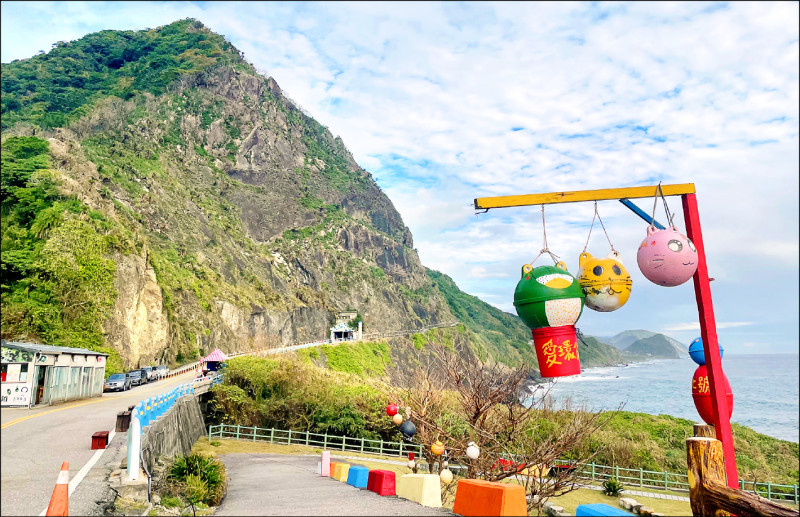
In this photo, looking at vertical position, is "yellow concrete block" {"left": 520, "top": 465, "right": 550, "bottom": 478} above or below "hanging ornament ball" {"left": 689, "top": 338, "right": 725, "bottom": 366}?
below

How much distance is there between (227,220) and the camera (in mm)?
96438

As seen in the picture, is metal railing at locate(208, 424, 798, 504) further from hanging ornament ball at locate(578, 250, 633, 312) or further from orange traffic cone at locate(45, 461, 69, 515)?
hanging ornament ball at locate(578, 250, 633, 312)

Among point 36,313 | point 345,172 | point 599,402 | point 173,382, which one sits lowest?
point 599,402

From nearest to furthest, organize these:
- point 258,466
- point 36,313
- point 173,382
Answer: point 258,466 → point 36,313 → point 173,382

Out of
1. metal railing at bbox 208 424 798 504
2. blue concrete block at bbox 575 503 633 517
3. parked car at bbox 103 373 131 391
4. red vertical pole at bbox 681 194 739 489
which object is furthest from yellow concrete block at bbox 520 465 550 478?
parked car at bbox 103 373 131 391

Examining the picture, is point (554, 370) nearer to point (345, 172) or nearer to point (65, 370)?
point (65, 370)

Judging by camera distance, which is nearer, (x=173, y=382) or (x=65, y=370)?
(x=65, y=370)

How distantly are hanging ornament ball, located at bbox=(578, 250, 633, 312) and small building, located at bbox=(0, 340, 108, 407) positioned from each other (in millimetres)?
18884

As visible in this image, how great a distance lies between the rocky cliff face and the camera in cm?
4497

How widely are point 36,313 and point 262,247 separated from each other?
70.6 meters

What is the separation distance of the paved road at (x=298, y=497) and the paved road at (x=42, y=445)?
3.18 m

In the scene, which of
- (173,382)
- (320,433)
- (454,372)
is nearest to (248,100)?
(173,382)

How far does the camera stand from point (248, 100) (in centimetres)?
13000

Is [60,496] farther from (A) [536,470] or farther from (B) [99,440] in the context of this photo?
(A) [536,470]
